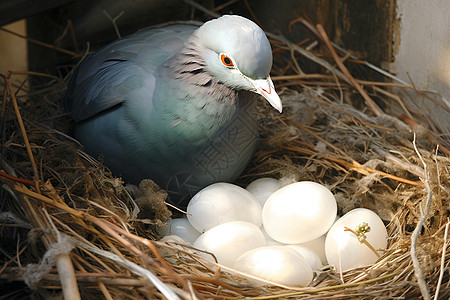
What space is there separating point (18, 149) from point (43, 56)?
3.22 feet

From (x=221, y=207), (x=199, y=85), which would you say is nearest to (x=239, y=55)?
(x=199, y=85)

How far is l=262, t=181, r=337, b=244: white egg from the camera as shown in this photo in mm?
1529

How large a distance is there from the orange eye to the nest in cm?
41

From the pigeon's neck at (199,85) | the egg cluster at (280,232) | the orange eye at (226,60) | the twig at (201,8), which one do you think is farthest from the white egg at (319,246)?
the twig at (201,8)

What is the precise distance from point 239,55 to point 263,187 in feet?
1.61

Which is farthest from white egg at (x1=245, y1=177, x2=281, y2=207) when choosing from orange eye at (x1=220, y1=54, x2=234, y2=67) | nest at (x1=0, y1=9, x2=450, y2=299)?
orange eye at (x1=220, y1=54, x2=234, y2=67)

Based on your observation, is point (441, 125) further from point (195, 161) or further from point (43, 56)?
point (43, 56)

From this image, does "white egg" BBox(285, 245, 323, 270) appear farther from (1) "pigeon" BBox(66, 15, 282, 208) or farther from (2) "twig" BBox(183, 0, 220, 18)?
(2) "twig" BBox(183, 0, 220, 18)

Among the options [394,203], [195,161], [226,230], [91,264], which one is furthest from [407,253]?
[91,264]

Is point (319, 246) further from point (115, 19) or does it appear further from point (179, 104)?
point (115, 19)

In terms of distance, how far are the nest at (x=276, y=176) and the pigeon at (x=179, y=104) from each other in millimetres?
107

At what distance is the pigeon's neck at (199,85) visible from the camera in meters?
1.58

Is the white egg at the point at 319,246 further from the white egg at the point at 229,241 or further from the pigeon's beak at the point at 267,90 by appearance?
the pigeon's beak at the point at 267,90

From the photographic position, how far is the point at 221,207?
5.24 ft
